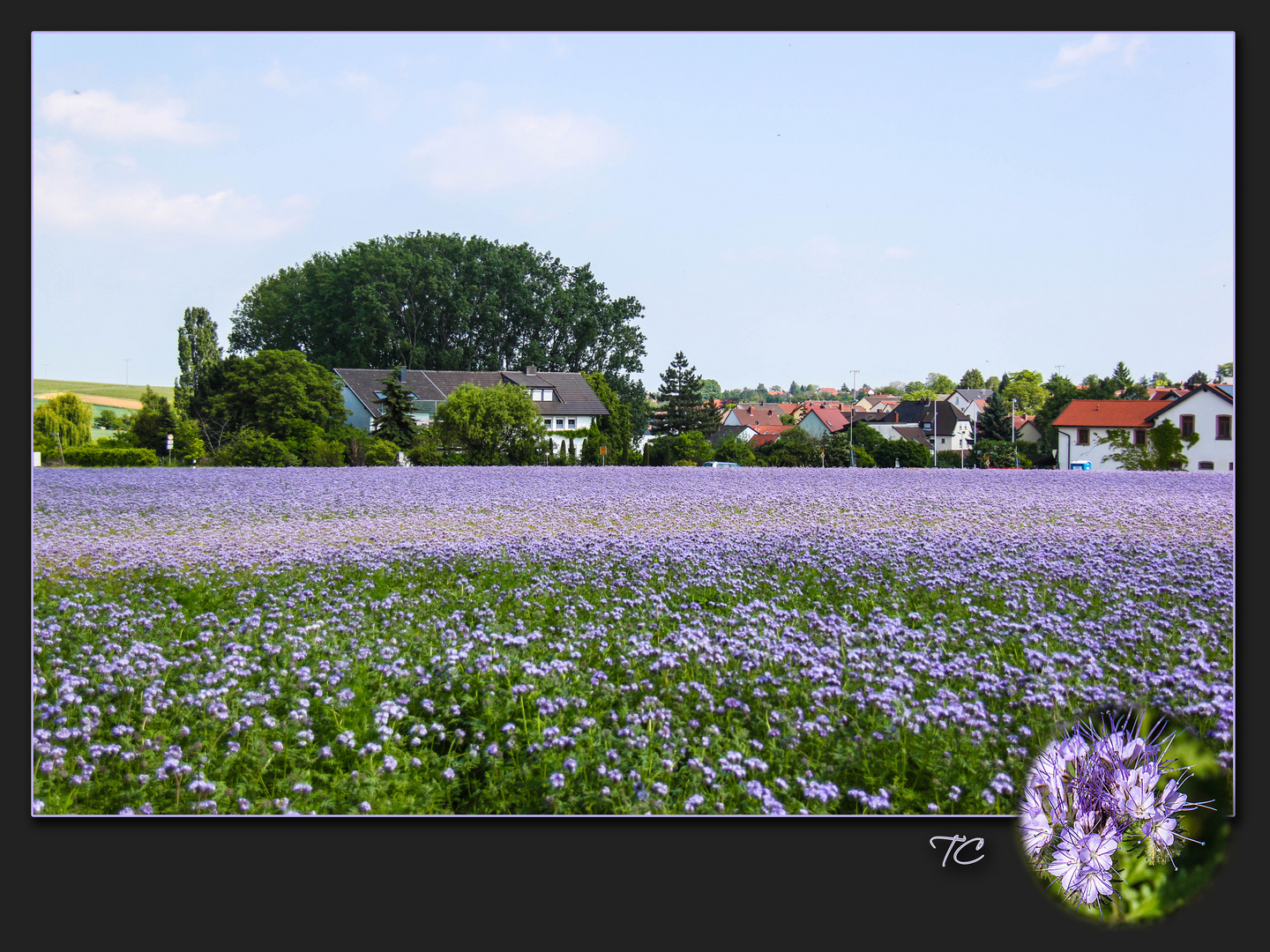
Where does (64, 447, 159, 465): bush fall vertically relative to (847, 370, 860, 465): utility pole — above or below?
below

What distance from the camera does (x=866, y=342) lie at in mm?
5309

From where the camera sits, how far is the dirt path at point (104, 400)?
12.5 ft

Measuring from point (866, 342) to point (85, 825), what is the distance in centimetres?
490

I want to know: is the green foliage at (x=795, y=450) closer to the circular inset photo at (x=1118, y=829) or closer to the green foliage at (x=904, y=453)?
the green foliage at (x=904, y=453)

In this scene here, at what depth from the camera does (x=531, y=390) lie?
60.4 feet

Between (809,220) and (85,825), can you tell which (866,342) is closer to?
(809,220)

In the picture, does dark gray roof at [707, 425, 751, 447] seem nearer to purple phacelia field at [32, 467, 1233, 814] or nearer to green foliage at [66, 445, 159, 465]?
purple phacelia field at [32, 467, 1233, 814]

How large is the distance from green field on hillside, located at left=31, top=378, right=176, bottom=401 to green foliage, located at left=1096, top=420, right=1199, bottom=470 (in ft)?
19.4

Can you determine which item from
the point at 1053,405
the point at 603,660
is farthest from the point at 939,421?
the point at 603,660

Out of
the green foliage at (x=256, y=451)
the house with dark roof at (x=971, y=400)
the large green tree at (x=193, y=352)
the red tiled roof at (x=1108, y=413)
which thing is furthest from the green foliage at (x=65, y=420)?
the red tiled roof at (x=1108, y=413)

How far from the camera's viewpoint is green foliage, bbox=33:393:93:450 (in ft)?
12.6

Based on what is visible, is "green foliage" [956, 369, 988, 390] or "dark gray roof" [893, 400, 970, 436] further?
"dark gray roof" [893, 400, 970, 436]

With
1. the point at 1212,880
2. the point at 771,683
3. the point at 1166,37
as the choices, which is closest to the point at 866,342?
the point at 1166,37

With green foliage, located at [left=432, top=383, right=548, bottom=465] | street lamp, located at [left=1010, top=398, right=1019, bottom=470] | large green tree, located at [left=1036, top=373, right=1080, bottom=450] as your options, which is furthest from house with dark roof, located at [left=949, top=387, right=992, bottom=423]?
green foliage, located at [left=432, top=383, right=548, bottom=465]
